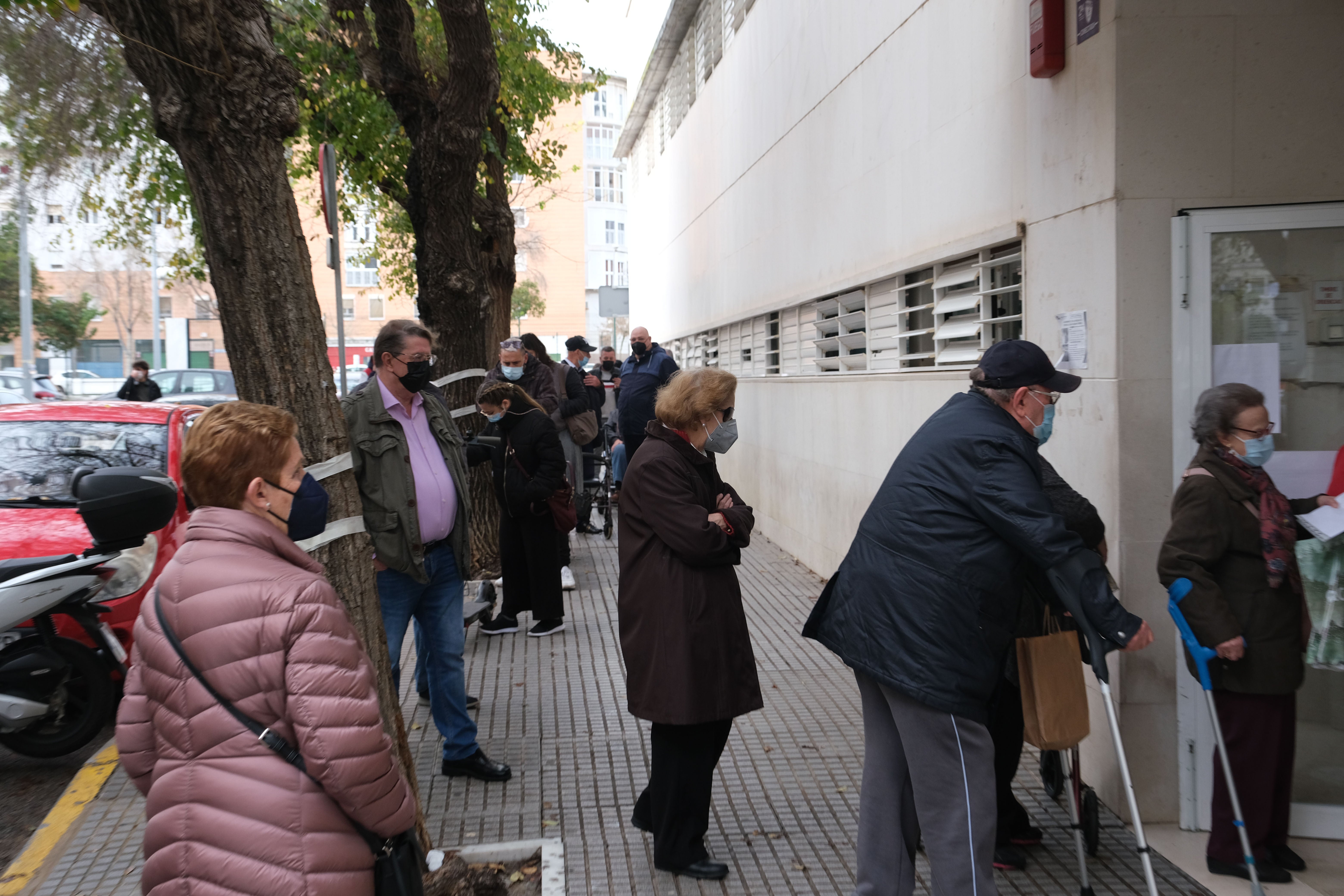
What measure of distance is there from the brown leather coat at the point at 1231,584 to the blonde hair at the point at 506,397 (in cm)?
421

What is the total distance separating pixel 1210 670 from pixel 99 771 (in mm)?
5241

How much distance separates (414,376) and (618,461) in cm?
931

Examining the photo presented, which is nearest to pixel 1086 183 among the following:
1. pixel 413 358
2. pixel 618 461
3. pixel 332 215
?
pixel 413 358

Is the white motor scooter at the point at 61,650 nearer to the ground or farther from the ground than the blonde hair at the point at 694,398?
nearer to the ground

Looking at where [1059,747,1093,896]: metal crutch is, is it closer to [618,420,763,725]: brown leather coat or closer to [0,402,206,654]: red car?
[618,420,763,725]: brown leather coat

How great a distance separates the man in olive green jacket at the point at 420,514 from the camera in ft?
16.1

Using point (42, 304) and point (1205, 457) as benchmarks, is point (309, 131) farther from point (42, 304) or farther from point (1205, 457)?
point (42, 304)

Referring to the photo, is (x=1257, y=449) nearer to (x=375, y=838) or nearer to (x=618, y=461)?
(x=375, y=838)

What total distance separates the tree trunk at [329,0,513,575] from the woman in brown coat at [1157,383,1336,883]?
6301 millimetres

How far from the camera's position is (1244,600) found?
4195mm

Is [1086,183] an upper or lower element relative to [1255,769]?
upper

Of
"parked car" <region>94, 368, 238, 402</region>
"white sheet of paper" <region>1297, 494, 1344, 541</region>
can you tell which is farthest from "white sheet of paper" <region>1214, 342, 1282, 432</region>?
"parked car" <region>94, 368, 238, 402</region>

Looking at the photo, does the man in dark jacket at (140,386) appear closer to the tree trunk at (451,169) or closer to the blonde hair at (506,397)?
the tree trunk at (451,169)

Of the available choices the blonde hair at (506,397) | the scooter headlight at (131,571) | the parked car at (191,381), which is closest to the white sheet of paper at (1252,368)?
the blonde hair at (506,397)
